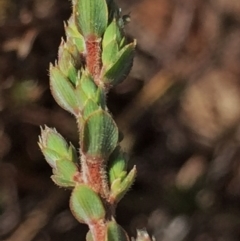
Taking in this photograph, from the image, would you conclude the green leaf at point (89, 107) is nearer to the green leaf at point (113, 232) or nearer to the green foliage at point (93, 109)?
the green foliage at point (93, 109)

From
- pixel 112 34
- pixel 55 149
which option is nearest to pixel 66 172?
pixel 55 149

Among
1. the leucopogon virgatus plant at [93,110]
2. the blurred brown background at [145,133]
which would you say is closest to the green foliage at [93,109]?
the leucopogon virgatus plant at [93,110]

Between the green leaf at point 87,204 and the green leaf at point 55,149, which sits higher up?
the green leaf at point 55,149

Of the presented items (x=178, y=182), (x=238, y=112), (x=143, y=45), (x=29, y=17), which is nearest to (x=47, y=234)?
(x=178, y=182)

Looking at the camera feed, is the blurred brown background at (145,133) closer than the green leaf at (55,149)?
No

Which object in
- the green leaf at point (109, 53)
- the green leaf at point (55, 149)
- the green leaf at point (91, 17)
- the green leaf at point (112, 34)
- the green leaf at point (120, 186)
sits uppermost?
the green leaf at point (91, 17)

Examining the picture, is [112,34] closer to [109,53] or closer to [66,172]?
[109,53]
